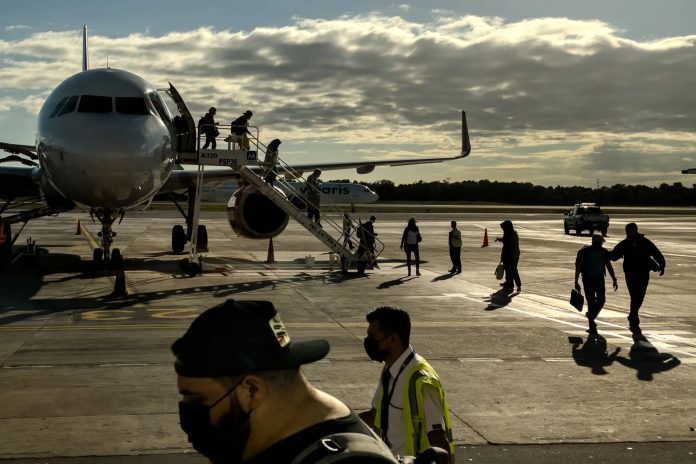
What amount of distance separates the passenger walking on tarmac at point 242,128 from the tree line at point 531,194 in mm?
122967

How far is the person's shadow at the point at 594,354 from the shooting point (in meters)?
11.4

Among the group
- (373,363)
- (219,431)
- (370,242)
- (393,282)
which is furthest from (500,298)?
(219,431)

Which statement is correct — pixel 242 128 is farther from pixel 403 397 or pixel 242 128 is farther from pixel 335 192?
pixel 335 192

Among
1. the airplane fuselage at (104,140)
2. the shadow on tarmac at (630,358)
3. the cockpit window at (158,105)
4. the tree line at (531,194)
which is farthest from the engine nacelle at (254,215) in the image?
the tree line at (531,194)

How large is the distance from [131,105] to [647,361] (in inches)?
478

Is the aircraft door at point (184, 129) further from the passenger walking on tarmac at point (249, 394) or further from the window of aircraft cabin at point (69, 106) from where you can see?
the passenger walking on tarmac at point (249, 394)

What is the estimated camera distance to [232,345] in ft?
7.30

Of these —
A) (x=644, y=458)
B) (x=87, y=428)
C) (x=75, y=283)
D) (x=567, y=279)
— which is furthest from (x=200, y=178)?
(x=644, y=458)

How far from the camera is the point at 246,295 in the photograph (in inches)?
739

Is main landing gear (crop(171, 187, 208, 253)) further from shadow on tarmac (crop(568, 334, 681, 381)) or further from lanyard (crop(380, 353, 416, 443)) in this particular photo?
lanyard (crop(380, 353, 416, 443))

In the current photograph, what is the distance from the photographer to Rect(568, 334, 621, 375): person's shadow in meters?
11.4

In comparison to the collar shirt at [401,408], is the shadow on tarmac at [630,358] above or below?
below

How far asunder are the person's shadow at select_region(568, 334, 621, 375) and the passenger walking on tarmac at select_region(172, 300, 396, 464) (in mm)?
9277

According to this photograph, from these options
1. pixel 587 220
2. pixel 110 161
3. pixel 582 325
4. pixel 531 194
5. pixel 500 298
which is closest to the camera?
pixel 582 325
